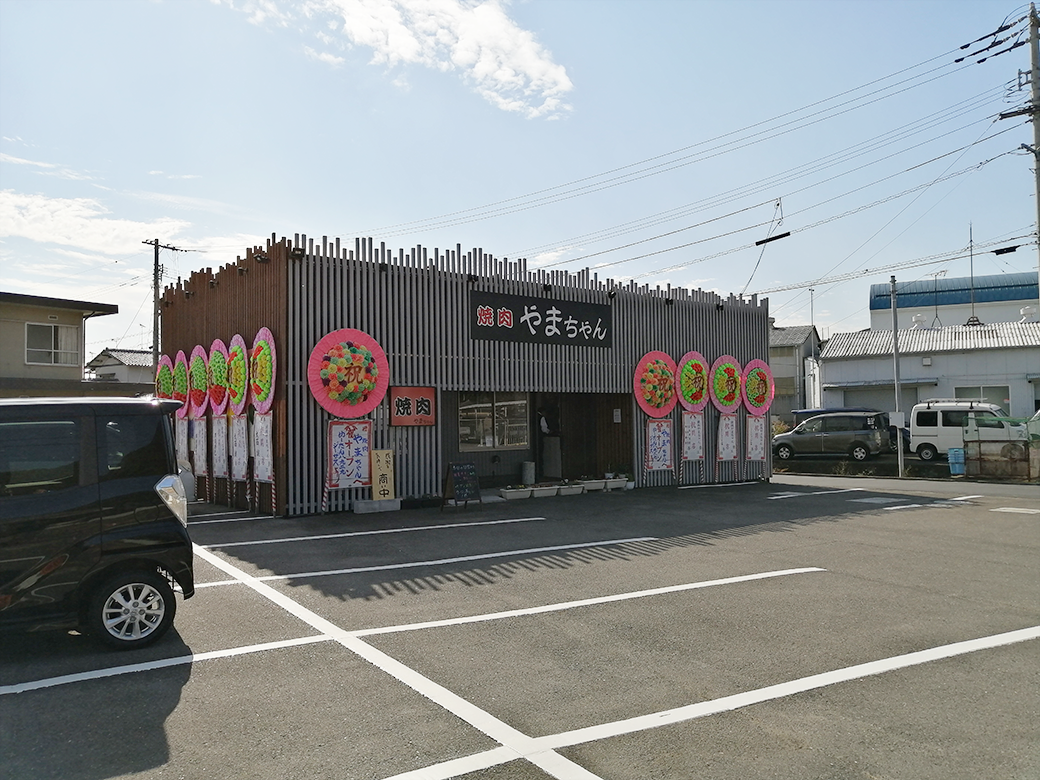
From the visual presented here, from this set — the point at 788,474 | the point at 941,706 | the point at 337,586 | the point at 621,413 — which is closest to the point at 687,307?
the point at 621,413

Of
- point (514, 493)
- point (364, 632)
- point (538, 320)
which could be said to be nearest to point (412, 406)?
point (514, 493)

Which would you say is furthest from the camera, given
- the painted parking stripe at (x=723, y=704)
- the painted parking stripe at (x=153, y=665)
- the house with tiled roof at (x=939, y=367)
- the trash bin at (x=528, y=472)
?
the house with tiled roof at (x=939, y=367)

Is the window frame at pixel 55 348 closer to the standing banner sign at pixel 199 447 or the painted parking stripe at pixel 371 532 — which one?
the standing banner sign at pixel 199 447

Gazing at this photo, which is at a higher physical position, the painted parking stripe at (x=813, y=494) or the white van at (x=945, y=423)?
the white van at (x=945, y=423)

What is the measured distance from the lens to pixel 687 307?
18.4 m

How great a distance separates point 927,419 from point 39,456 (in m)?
24.9

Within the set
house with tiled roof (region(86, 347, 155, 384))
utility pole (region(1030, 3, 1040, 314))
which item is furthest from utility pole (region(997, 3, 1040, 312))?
house with tiled roof (region(86, 347, 155, 384))

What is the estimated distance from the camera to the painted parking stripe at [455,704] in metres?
3.62

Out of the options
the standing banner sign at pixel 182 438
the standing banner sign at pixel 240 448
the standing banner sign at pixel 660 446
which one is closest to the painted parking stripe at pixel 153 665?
the standing banner sign at pixel 240 448

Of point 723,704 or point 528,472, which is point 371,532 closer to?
point 528,472

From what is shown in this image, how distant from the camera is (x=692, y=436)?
18.1 meters

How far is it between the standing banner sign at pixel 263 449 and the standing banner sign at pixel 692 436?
968cm

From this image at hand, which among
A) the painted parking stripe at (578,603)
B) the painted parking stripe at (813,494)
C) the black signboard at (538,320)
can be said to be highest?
the black signboard at (538,320)

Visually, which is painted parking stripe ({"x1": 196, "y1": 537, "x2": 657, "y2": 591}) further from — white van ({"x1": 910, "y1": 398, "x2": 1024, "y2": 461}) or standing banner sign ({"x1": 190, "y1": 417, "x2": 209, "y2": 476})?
white van ({"x1": 910, "y1": 398, "x2": 1024, "y2": 461})
